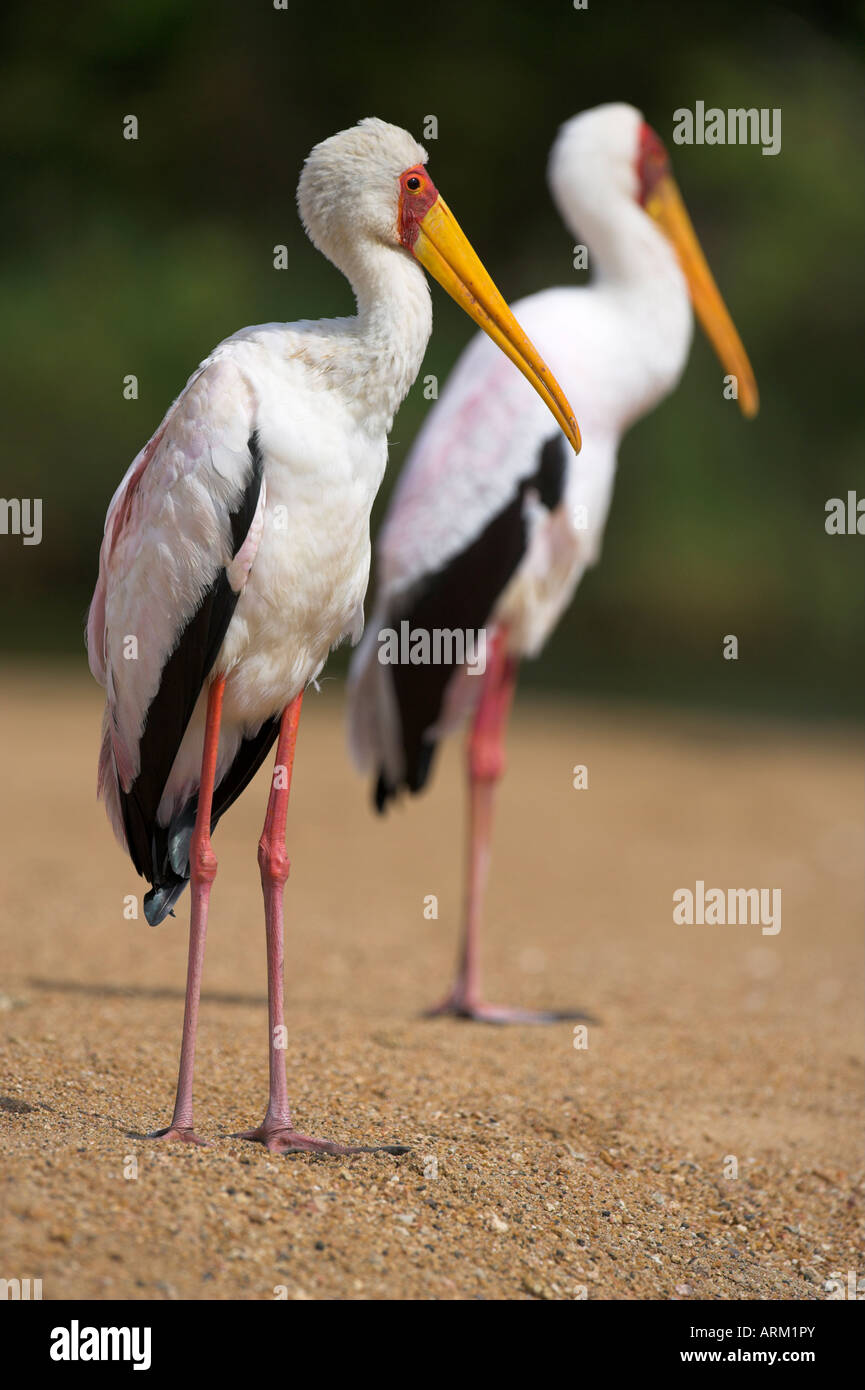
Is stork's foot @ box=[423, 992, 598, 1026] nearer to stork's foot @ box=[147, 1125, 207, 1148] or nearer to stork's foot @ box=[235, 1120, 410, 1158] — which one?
stork's foot @ box=[235, 1120, 410, 1158]

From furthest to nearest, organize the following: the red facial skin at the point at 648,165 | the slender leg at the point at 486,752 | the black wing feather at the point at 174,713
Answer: the red facial skin at the point at 648,165
the slender leg at the point at 486,752
the black wing feather at the point at 174,713

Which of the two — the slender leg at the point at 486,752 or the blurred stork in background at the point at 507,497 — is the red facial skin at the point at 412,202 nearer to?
the blurred stork in background at the point at 507,497

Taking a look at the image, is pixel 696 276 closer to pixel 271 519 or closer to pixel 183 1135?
pixel 271 519

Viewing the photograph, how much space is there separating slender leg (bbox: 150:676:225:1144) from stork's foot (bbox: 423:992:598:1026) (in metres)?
2.11

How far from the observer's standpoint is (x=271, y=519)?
3426 millimetres

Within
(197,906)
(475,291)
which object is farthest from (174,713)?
(475,291)

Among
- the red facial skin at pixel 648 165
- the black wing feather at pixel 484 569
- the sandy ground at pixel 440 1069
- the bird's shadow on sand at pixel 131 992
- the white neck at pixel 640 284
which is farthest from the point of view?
the red facial skin at pixel 648 165

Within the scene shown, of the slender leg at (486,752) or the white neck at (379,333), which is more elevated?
the white neck at (379,333)

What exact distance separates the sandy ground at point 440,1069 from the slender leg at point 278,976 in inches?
3.0

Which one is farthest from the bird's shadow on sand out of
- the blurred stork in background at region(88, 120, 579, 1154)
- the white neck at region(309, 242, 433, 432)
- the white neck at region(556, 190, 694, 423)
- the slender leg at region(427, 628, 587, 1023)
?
the white neck at region(556, 190, 694, 423)

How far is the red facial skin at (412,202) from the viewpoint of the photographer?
3.62 metres

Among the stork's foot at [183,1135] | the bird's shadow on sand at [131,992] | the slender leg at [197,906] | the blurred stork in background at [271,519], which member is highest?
the blurred stork in background at [271,519]

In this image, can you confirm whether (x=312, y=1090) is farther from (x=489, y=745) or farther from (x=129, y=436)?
(x=129, y=436)

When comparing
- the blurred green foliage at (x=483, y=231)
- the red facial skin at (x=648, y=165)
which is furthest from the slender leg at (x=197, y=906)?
the blurred green foliage at (x=483, y=231)
